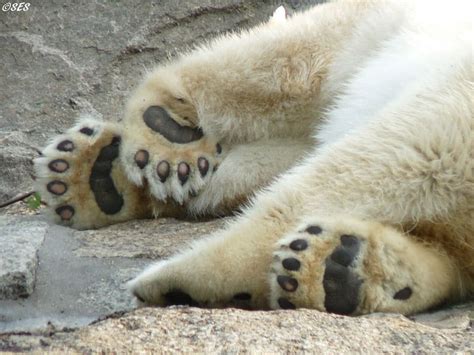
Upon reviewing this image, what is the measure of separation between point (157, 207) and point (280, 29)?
0.80 m

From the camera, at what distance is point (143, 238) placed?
3152mm

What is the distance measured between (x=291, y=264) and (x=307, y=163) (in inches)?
18.2

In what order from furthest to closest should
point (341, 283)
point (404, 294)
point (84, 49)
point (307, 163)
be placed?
point (84, 49)
point (307, 163)
point (404, 294)
point (341, 283)

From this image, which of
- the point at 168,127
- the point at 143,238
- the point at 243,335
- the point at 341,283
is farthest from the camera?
the point at 168,127

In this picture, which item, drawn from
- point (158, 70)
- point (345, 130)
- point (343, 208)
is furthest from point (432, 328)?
point (158, 70)

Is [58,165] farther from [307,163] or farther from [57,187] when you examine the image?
[307,163]

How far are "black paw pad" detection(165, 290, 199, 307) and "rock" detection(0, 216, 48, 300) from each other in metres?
0.40

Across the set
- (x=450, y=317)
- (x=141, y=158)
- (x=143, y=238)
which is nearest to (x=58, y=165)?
(x=141, y=158)

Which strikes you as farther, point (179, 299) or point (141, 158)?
point (141, 158)

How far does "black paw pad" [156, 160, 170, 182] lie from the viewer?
10.6ft

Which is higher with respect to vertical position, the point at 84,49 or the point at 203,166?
the point at 84,49

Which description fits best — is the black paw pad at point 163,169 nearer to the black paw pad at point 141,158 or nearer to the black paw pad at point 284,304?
the black paw pad at point 141,158

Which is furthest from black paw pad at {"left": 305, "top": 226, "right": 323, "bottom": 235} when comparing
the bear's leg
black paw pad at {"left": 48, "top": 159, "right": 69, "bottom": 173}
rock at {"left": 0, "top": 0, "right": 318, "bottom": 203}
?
rock at {"left": 0, "top": 0, "right": 318, "bottom": 203}

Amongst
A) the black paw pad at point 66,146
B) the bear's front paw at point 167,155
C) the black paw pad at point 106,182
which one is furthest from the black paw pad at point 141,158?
the black paw pad at point 66,146
